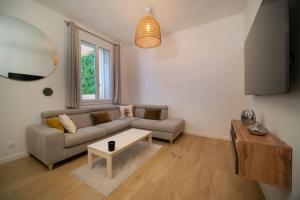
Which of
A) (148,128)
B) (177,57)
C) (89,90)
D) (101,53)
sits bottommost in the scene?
(148,128)

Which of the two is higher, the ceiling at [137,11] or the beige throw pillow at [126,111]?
the ceiling at [137,11]

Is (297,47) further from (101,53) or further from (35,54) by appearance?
(101,53)

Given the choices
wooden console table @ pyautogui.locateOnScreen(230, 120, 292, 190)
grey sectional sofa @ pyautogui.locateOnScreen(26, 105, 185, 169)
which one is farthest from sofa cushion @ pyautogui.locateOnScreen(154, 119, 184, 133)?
wooden console table @ pyautogui.locateOnScreen(230, 120, 292, 190)

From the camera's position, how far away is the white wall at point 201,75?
2.81 metres

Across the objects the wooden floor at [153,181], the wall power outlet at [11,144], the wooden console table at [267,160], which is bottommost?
the wooden floor at [153,181]

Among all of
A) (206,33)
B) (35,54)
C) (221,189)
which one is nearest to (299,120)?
(221,189)

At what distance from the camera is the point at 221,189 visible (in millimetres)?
1467

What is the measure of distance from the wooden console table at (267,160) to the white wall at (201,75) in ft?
6.44

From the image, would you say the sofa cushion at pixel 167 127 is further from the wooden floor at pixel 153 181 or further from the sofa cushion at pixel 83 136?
the sofa cushion at pixel 83 136

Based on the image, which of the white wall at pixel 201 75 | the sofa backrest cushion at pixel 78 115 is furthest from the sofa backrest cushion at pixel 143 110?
the sofa backrest cushion at pixel 78 115

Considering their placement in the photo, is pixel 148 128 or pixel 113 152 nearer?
pixel 113 152

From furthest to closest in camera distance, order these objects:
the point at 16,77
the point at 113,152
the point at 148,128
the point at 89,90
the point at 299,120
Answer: the point at 89,90, the point at 148,128, the point at 16,77, the point at 113,152, the point at 299,120

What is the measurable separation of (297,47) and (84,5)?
3.18 metres

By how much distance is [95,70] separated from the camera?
140 inches
